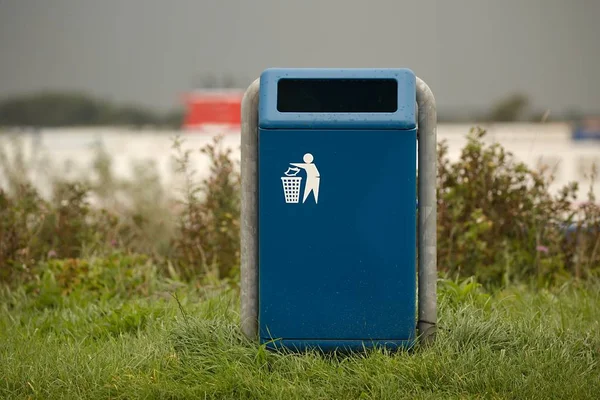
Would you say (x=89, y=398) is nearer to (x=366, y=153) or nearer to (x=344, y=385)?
(x=344, y=385)

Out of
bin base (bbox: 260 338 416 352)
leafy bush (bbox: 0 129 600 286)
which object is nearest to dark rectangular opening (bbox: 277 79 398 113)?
bin base (bbox: 260 338 416 352)

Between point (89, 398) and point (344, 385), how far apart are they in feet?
3.37

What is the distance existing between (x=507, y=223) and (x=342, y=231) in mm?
2418

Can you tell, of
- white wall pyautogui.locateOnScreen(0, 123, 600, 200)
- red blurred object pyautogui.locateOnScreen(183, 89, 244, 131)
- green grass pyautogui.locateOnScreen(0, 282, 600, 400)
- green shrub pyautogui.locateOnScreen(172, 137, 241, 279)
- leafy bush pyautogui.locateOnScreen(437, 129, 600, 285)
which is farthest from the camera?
red blurred object pyautogui.locateOnScreen(183, 89, 244, 131)

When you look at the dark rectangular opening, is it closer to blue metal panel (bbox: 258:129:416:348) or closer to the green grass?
blue metal panel (bbox: 258:129:416:348)

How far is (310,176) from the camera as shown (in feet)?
10.6

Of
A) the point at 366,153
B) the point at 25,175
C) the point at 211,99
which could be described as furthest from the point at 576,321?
the point at 211,99

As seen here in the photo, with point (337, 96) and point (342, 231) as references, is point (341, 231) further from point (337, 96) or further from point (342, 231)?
point (337, 96)

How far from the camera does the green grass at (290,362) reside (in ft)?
10.3

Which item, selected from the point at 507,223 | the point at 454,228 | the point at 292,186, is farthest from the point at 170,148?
the point at 292,186

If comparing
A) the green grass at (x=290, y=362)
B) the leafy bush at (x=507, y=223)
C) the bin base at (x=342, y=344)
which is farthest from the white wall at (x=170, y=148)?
the bin base at (x=342, y=344)

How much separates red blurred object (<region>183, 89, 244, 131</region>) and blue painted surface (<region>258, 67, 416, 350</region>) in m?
14.6

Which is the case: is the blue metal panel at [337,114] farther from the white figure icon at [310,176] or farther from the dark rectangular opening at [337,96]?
the dark rectangular opening at [337,96]

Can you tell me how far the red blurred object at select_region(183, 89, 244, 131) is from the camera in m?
17.9
